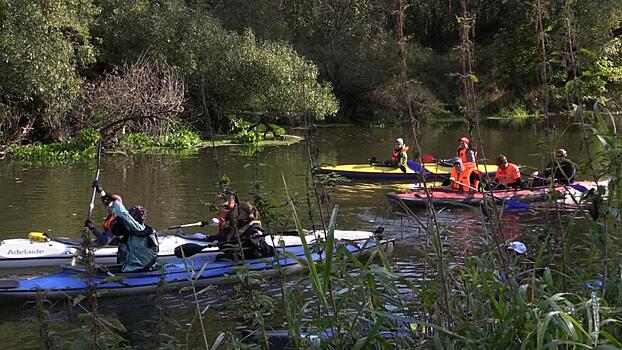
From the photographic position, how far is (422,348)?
139 inches

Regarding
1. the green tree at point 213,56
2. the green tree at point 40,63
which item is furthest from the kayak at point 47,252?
the green tree at point 213,56

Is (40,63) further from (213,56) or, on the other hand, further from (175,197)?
(175,197)

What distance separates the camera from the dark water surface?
27.9 feet

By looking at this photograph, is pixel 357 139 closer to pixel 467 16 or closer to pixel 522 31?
pixel 522 31

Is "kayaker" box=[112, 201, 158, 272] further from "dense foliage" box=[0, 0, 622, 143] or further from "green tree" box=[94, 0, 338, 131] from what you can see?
"green tree" box=[94, 0, 338, 131]

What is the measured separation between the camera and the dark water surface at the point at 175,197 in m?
8.49

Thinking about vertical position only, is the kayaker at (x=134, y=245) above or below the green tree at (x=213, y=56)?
below

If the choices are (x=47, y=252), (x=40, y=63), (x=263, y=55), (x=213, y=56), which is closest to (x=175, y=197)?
(x=47, y=252)

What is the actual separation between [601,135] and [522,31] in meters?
43.7

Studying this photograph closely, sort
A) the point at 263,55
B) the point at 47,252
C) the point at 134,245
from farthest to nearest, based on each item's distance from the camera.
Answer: the point at 263,55, the point at 47,252, the point at 134,245

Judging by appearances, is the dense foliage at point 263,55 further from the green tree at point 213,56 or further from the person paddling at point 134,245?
the person paddling at point 134,245

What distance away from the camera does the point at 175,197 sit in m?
16.4

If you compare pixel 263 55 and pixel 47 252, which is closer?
pixel 47 252

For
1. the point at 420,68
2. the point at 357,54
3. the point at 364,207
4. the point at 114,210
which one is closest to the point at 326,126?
the point at 357,54
